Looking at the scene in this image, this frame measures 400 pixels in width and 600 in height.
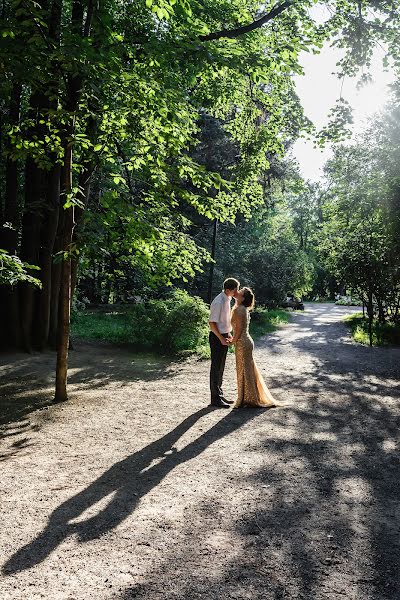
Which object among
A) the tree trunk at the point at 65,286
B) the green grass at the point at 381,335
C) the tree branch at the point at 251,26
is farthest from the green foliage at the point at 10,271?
the green grass at the point at 381,335

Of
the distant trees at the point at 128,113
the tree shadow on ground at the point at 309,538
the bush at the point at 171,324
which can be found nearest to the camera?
the tree shadow on ground at the point at 309,538

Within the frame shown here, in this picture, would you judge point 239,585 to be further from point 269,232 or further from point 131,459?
point 269,232

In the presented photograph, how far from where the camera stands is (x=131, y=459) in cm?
529

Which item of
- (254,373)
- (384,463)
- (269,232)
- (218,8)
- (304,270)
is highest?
(218,8)

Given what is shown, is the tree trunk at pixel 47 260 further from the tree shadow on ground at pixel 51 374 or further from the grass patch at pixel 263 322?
the grass patch at pixel 263 322

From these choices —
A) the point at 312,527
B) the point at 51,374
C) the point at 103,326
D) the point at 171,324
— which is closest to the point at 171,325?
the point at 171,324

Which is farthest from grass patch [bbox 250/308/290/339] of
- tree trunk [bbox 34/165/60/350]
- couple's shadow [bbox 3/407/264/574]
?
couple's shadow [bbox 3/407/264/574]

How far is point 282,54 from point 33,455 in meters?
7.83

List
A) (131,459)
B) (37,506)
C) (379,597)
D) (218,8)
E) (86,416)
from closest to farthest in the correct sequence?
(379,597) → (37,506) → (131,459) → (86,416) → (218,8)

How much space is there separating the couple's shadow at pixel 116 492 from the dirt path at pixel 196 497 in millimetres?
16

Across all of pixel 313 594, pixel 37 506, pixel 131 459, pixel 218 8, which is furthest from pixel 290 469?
pixel 218 8

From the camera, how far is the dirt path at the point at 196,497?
118 inches

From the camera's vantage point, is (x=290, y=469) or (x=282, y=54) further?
(x=282, y=54)

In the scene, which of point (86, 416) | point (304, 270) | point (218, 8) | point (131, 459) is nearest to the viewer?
point (131, 459)
